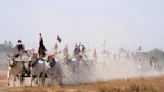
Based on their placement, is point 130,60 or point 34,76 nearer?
point 34,76

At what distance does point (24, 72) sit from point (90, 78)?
36.0ft

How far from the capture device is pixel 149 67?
242ft

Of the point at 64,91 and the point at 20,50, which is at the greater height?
the point at 20,50

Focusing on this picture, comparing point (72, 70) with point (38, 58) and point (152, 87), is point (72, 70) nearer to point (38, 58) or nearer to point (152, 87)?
point (38, 58)

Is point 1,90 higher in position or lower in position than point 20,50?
lower

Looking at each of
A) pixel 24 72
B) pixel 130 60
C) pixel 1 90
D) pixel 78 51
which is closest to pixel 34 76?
pixel 24 72

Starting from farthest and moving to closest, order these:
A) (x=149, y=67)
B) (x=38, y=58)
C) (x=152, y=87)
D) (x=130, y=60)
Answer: (x=130, y=60) → (x=149, y=67) → (x=38, y=58) → (x=152, y=87)

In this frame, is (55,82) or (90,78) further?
(90,78)

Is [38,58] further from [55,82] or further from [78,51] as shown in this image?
[78,51]

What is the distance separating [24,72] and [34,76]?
27.5 inches

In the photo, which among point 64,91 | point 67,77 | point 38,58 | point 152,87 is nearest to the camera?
point 64,91

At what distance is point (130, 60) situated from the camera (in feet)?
266

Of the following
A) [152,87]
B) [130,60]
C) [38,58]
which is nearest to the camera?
[152,87]

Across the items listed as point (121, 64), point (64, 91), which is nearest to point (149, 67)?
point (121, 64)
